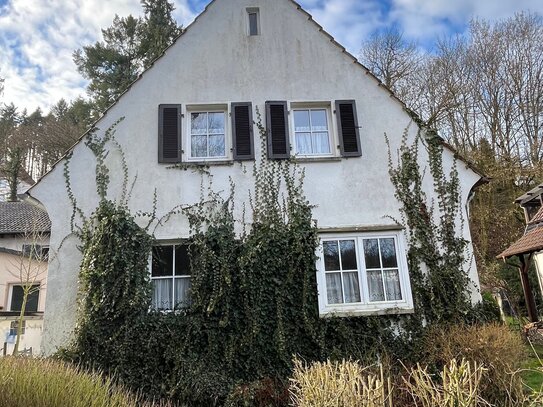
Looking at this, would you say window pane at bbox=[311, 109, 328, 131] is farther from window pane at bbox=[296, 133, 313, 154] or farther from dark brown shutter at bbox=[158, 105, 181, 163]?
dark brown shutter at bbox=[158, 105, 181, 163]

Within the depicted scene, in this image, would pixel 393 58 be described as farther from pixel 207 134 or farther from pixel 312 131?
pixel 207 134

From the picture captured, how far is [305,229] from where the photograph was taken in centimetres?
873

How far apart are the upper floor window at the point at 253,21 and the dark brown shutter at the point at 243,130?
2.03 meters

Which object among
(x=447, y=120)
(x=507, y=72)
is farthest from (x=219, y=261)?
(x=507, y=72)

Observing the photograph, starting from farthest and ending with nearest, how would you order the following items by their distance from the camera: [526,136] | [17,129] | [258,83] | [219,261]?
[17,129]
[526,136]
[258,83]
[219,261]

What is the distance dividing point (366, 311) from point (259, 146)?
441 cm

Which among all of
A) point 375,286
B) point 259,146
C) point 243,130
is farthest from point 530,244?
point 243,130

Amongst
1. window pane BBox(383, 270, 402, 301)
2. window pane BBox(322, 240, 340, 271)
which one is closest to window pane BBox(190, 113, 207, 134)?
window pane BBox(322, 240, 340, 271)

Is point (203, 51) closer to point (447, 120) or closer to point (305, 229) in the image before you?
point (305, 229)

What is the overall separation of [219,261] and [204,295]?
2.48 feet

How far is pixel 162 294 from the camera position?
8586mm

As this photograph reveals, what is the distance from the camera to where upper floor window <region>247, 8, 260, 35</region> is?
10.2m

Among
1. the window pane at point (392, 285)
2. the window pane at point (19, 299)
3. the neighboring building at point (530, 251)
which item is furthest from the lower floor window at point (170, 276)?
the window pane at point (19, 299)

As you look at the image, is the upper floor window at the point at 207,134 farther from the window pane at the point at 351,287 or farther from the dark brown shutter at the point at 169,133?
the window pane at the point at 351,287
